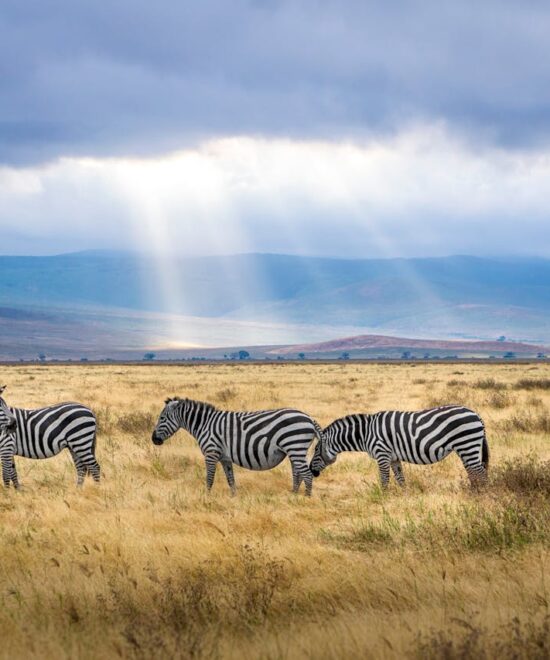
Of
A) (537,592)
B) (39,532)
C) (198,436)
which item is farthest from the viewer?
(198,436)

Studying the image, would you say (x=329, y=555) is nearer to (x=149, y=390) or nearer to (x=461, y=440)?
(x=461, y=440)

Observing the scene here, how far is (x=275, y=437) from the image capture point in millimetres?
13477

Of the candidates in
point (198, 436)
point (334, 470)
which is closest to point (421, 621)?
point (198, 436)

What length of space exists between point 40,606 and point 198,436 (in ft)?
22.5

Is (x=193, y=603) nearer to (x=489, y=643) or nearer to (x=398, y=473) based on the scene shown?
(x=489, y=643)

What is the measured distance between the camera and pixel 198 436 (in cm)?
1420

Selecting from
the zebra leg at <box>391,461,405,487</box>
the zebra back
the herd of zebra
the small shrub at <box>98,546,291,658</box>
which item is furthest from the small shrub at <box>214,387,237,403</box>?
the small shrub at <box>98,546,291,658</box>

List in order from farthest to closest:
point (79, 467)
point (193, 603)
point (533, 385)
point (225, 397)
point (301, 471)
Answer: point (533, 385)
point (225, 397)
point (79, 467)
point (301, 471)
point (193, 603)

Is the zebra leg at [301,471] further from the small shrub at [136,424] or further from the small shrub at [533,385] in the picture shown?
the small shrub at [533,385]

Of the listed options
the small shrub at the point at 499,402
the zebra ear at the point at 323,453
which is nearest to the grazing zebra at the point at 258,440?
the zebra ear at the point at 323,453

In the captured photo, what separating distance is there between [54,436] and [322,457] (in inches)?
180

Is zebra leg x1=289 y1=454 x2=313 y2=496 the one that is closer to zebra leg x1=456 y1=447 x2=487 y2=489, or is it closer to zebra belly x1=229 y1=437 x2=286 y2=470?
zebra belly x1=229 y1=437 x2=286 y2=470

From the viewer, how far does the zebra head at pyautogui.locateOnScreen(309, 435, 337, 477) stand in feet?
46.8

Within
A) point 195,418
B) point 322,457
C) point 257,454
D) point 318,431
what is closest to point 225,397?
point 195,418
